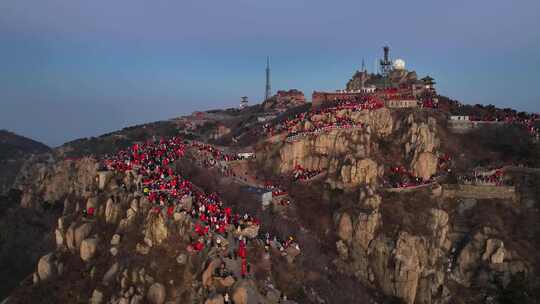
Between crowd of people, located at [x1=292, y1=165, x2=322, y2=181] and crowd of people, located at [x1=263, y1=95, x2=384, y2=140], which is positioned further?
crowd of people, located at [x1=263, y1=95, x2=384, y2=140]

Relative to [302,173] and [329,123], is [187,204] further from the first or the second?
[329,123]

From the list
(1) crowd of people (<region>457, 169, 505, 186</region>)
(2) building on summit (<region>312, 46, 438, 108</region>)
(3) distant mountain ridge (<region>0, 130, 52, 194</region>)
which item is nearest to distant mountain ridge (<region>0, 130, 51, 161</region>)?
(3) distant mountain ridge (<region>0, 130, 52, 194</region>)

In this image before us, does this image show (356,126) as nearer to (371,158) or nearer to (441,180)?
(371,158)

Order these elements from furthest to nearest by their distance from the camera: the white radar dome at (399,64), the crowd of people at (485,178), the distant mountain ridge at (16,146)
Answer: the distant mountain ridge at (16,146), the white radar dome at (399,64), the crowd of people at (485,178)

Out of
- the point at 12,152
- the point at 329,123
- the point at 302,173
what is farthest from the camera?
the point at 12,152

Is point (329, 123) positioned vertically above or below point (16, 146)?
above

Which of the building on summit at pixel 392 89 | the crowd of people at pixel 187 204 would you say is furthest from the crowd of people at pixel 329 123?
the crowd of people at pixel 187 204

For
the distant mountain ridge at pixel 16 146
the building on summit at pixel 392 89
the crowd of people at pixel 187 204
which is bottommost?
the crowd of people at pixel 187 204

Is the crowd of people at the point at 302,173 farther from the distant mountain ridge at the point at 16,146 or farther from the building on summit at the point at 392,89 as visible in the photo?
the distant mountain ridge at the point at 16,146

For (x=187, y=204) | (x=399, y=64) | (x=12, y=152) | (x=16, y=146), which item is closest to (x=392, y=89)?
(x=399, y=64)

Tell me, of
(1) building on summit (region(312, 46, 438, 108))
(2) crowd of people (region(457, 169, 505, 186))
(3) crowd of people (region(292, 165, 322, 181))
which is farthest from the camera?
(1) building on summit (region(312, 46, 438, 108))

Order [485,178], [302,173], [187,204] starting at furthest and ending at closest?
1. [302,173]
2. [485,178]
3. [187,204]

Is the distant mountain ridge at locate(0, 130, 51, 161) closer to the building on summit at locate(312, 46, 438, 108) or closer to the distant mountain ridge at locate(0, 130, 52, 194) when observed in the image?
the distant mountain ridge at locate(0, 130, 52, 194)

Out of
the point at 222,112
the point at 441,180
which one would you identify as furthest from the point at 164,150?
the point at 222,112
